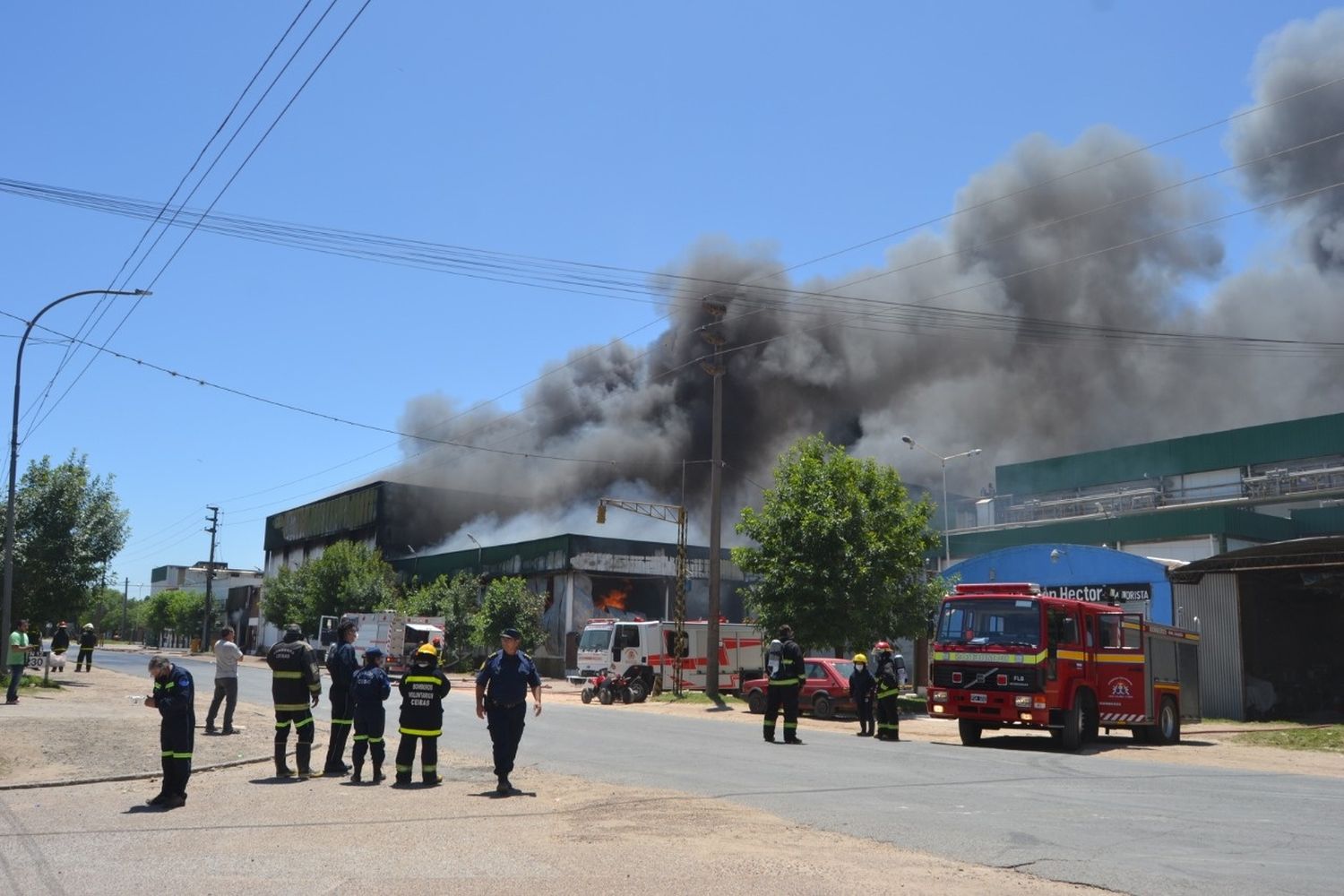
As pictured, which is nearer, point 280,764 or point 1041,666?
point 280,764

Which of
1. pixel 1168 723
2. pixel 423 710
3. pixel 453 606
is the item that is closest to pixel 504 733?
pixel 423 710

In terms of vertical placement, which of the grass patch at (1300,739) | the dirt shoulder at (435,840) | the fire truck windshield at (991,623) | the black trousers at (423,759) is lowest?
the grass patch at (1300,739)

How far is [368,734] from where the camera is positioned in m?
10.8

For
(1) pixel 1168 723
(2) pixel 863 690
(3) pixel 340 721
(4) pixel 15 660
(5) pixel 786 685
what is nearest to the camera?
(3) pixel 340 721

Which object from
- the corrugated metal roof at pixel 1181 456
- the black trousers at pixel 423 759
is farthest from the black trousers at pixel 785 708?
the corrugated metal roof at pixel 1181 456

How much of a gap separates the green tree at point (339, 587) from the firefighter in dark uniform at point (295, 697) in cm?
4622

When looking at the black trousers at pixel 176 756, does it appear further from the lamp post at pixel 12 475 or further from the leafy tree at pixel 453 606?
the leafy tree at pixel 453 606

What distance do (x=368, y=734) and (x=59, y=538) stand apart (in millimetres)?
22884

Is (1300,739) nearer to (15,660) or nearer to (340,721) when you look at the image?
(340,721)

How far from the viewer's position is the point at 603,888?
6.27 metres

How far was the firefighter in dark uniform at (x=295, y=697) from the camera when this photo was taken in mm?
11172

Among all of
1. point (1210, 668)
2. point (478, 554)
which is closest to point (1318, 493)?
point (1210, 668)

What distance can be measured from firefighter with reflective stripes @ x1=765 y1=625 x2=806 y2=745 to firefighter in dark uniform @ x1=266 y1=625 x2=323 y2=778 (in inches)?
265

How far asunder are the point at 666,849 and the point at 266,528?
8324 centimetres
